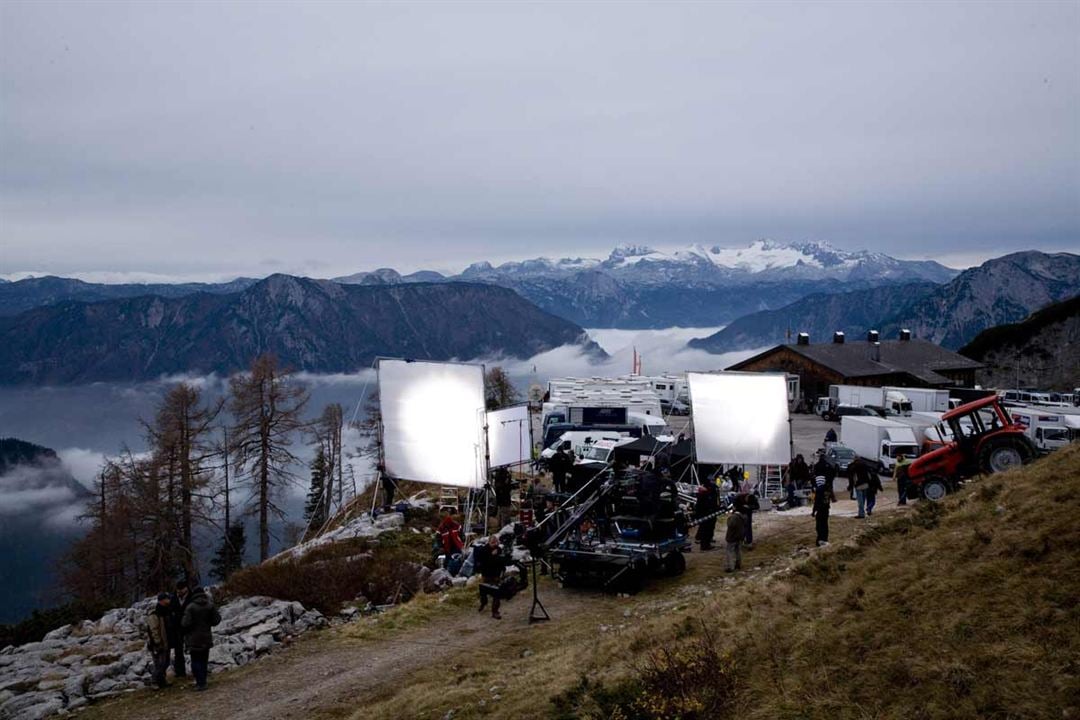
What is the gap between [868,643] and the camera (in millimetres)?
8867

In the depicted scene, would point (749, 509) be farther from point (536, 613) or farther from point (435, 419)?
point (435, 419)

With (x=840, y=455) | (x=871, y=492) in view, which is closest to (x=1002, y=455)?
(x=871, y=492)

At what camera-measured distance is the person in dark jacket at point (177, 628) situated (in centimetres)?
→ 1352

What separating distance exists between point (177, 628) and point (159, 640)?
37 centimetres

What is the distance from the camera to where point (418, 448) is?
25531mm

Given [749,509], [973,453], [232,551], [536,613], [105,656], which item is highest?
[973,453]

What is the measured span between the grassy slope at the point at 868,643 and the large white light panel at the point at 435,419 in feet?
38.5

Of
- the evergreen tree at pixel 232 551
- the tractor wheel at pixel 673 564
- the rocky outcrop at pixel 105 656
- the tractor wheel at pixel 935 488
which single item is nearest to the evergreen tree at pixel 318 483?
the evergreen tree at pixel 232 551

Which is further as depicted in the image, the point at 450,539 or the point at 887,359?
the point at 887,359

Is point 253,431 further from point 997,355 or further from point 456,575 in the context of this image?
point 997,355

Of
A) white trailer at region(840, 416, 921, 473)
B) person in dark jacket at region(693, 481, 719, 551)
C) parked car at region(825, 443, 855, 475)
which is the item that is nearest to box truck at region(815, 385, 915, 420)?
white trailer at region(840, 416, 921, 473)

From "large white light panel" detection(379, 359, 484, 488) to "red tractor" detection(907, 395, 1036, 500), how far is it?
13.0 metres

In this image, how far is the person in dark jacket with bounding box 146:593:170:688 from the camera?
524 inches

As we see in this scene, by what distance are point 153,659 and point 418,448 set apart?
12.5 m
